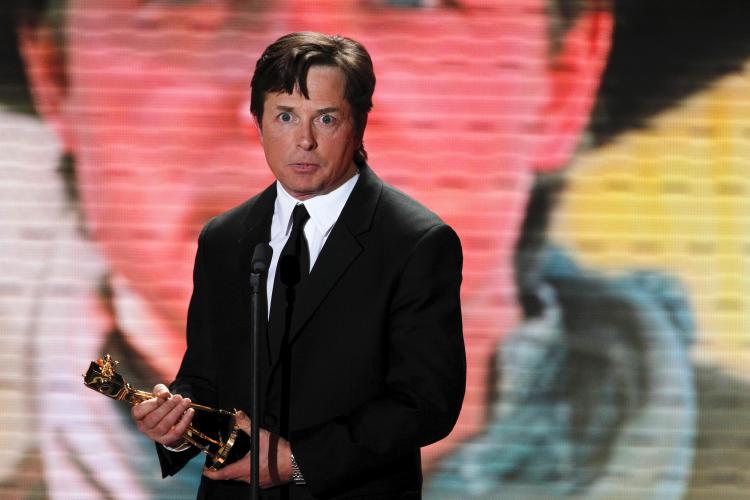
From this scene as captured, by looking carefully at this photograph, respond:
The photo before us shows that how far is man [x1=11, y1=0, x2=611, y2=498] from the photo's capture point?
5.63 metres

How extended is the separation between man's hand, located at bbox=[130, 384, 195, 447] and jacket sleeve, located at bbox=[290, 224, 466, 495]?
0.22m

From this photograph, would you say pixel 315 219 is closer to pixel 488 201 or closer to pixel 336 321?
pixel 336 321

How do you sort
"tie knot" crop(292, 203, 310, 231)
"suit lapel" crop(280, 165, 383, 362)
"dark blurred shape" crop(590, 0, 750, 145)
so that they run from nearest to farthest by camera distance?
"suit lapel" crop(280, 165, 383, 362)
"tie knot" crop(292, 203, 310, 231)
"dark blurred shape" crop(590, 0, 750, 145)

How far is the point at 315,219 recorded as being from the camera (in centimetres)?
261

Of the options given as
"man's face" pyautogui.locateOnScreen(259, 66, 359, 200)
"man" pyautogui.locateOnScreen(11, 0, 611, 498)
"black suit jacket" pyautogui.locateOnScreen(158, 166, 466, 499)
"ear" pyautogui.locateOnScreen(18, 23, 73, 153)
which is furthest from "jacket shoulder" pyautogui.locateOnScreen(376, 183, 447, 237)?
"ear" pyautogui.locateOnScreen(18, 23, 73, 153)

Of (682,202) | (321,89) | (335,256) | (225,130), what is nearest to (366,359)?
(335,256)

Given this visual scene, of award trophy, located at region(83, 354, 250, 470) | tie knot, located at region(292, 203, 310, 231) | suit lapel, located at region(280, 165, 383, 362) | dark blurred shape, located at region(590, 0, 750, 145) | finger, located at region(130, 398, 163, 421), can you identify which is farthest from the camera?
dark blurred shape, located at region(590, 0, 750, 145)

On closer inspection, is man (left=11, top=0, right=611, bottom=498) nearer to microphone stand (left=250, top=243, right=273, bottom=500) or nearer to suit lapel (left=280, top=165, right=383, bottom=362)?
suit lapel (left=280, top=165, right=383, bottom=362)

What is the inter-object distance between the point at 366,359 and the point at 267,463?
28 centimetres

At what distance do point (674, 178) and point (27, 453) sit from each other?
3241 millimetres

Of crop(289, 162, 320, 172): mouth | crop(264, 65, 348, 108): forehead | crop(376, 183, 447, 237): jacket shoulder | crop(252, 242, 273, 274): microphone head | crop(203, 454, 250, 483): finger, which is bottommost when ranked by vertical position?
crop(203, 454, 250, 483): finger

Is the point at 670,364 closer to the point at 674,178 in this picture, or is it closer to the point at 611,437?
the point at 611,437

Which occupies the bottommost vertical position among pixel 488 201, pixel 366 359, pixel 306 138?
pixel 488 201

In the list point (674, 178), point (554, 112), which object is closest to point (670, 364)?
point (674, 178)
